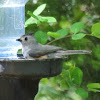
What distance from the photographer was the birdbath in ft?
4.62

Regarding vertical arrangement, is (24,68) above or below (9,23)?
below

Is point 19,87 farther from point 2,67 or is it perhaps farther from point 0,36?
point 0,36

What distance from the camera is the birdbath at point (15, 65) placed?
141cm

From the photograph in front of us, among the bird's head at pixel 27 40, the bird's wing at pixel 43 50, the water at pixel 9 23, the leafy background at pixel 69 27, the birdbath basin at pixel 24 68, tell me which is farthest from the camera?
the leafy background at pixel 69 27

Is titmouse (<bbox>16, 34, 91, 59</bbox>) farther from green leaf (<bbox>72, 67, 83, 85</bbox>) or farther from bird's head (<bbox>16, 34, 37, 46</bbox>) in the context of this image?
green leaf (<bbox>72, 67, 83, 85</bbox>)

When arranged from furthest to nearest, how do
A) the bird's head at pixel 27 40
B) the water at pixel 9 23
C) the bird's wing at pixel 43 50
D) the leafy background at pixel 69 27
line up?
the leafy background at pixel 69 27, the water at pixel 9 23, the bird's head at pixel 27 40, the bird's wing at pixel 43 50

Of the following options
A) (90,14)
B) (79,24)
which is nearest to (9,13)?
(79,24)

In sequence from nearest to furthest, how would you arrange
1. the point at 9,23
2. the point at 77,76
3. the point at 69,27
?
1. the point at 77,76
2. the point at 9,23
3. the point at 69,27

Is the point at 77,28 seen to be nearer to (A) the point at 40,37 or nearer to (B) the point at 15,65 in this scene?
(A) the point at 40,37

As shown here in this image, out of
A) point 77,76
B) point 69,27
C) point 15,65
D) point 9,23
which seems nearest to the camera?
point 15,65

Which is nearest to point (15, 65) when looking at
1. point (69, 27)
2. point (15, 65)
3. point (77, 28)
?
point (15, 65)

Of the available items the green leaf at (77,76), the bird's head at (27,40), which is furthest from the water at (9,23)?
the green leaf at (77,76)

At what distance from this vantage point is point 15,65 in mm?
1402

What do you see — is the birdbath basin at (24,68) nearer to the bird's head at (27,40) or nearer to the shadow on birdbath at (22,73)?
the shadow on birdbath at (22,73)
